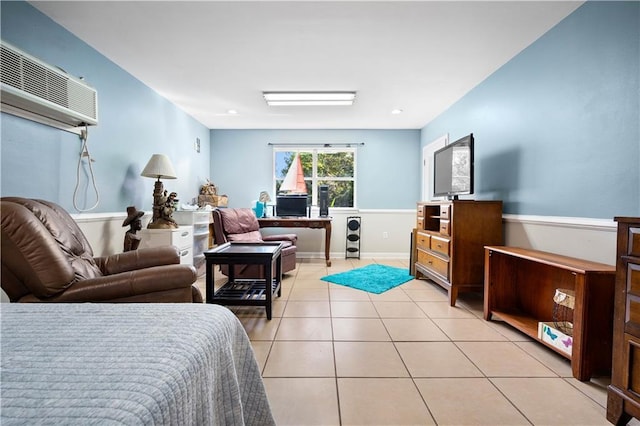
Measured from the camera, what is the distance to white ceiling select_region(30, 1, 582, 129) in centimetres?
194

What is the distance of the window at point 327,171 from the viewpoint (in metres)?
5.02

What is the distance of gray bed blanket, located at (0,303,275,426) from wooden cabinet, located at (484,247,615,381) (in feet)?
5.78

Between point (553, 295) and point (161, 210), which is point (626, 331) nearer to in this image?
point (553, 295)

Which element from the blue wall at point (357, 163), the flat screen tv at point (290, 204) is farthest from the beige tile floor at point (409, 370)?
the blue wall at point (357, 163)

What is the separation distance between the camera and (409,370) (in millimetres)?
1643

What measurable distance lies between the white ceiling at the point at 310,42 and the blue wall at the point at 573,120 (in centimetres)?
20

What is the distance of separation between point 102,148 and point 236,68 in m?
1.45

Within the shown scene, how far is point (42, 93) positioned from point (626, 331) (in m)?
3.46

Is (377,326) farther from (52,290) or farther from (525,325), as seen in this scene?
(52,290)

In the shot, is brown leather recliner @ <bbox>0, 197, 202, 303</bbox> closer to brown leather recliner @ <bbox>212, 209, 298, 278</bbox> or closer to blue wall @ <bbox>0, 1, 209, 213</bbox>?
blue wall @ <bbox>0, 1, 209, 213</bbox>

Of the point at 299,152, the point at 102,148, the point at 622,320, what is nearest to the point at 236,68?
the point at 102,148

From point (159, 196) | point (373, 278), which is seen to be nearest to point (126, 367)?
point (159, 196)

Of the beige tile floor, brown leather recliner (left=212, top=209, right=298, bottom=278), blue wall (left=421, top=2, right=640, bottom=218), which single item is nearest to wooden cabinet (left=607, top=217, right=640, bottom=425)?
the beige tile floor

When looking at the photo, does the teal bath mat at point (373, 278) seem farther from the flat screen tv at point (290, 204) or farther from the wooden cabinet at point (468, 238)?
the flat screen tv at point (290, 204)
